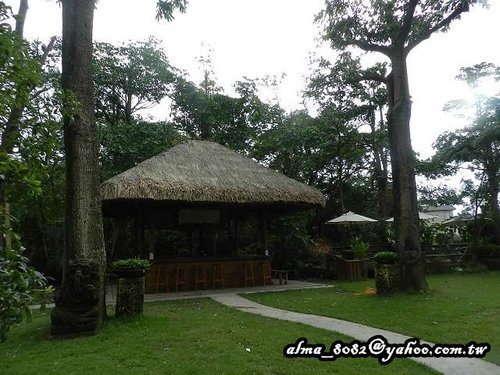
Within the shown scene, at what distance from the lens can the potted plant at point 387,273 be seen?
895 cm

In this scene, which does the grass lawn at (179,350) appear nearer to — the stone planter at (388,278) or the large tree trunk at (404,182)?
the stone planter at (388,278)

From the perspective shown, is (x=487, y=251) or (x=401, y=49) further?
(x=487, y=251)

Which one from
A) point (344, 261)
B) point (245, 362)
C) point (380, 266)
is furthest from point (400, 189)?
point (245, 362)

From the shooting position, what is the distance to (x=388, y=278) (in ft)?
29.3

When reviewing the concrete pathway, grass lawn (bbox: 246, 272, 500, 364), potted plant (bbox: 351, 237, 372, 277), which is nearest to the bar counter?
the concrete pathway

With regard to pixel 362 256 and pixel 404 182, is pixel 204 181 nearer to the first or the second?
pixel 404 182

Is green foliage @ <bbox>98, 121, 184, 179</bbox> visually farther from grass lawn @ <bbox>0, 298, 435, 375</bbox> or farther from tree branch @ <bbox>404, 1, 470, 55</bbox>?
tree branch @ <bbox>404, 1, 470, 55</bbox>

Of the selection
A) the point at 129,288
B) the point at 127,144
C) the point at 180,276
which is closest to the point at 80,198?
the point at 129,288

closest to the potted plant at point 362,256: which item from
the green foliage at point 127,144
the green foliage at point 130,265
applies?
the green foliage at point 127,144

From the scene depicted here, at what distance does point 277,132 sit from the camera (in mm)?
16719

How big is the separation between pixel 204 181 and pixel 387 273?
508 centimetres

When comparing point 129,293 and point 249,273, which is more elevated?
point 129,293

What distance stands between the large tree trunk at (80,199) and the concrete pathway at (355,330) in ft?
9.52

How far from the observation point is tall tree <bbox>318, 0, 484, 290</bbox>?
9070mm
